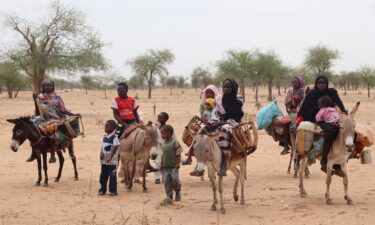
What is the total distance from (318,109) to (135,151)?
11.5ft

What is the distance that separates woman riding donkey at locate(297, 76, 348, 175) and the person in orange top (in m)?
3.45

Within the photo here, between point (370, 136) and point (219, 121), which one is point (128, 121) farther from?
point (370, 136)

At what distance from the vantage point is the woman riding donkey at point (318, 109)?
824 cm

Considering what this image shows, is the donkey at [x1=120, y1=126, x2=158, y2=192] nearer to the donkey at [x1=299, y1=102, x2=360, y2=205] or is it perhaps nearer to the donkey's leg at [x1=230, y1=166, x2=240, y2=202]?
the donkey's leg at [x1=230, y1=166, x2=240, y2=202]

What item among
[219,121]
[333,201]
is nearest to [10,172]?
[219,121]

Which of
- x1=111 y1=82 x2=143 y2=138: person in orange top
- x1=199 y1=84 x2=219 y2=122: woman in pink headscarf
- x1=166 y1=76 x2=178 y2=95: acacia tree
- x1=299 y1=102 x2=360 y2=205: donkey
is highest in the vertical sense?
x1=166 y1=76 x2=178 y2=95: acacia tree

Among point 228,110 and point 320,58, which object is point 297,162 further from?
point 320,58

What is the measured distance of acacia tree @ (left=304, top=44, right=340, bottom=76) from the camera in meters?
63.2

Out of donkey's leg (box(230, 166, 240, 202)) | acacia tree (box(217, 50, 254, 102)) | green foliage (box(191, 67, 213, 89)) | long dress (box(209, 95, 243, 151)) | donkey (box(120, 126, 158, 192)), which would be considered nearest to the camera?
long dress (box(209, 95, 243, 151))

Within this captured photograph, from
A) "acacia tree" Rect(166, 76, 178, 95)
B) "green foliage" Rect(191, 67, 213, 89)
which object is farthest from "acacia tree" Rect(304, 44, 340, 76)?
"acacia tree" Rect(166, 76, 178, 95)

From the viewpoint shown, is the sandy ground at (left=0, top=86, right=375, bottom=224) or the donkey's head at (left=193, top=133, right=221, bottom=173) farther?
the sandy ground at (left=0, top=86, right=375, bottom=224)

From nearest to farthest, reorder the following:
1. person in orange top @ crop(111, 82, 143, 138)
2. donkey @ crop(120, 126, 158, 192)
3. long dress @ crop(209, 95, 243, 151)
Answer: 1. long dress @ crop(209, 95, 243, 151)
2. donkey @ crop(120, 126, 158, 192)
3. person in orange top @ crop(111, 82, 143, 138)

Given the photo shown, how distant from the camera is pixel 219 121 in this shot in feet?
28.0

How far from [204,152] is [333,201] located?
277 centimetres
